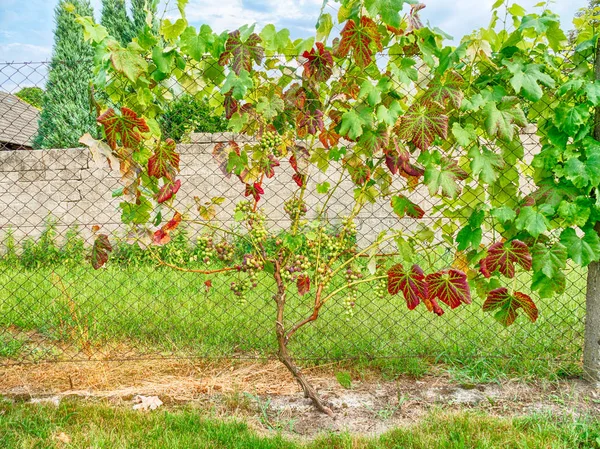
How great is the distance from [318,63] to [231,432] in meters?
1.56

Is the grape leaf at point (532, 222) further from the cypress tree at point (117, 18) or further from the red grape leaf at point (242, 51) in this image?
the cypress tree at point (117, 18)

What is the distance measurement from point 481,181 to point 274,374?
4.89ft

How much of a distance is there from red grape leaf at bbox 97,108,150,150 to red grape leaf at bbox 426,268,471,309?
1333 millimetres

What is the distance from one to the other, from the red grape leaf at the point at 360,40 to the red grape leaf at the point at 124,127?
0.86 meters

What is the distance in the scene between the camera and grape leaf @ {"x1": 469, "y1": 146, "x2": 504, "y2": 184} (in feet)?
6.88

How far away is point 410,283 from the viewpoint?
2090 mm

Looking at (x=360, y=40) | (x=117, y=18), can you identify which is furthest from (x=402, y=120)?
(x=117, y=18)

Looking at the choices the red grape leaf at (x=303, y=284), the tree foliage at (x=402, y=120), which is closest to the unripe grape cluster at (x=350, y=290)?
the tree foliage at (x=402, y=120)

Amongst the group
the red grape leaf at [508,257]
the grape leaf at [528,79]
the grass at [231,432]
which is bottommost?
the grass at [231,432]

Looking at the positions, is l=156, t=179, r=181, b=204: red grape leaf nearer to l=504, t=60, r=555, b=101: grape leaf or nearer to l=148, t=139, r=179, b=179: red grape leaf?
l=148, t=139, r=179, b=179: red grape leaf

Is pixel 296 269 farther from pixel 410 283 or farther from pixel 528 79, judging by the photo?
pixel 528 79

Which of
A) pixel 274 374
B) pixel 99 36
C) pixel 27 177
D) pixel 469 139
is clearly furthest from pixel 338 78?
pixel 27 177

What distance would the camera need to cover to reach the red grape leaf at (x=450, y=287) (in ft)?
6.66

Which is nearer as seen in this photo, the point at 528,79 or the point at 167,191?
the point at 528,79
